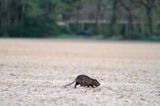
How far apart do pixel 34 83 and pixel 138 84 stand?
338 centimetres

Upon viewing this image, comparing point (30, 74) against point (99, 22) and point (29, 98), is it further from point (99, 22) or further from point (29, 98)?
point (99, 22)

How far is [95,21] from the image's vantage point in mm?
77312

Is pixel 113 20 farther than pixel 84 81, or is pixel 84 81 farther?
pixel 113 20

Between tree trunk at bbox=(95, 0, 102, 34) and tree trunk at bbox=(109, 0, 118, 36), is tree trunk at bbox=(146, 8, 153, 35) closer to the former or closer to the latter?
tree trunk at bbox=(109, 0, 118, 36)

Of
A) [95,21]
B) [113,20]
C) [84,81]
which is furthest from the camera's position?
[95,21]

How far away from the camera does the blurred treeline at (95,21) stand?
69.7m

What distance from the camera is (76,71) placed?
20.1 meters

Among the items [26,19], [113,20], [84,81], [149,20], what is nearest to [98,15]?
[113,20]

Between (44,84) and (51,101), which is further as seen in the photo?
(44,84)

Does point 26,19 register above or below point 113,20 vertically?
below

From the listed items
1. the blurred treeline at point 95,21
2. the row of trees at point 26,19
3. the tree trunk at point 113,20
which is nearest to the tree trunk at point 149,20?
the blurred treeline at point 95,21

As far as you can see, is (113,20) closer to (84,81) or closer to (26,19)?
(26,19)

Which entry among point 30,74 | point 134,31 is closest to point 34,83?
point 30,74

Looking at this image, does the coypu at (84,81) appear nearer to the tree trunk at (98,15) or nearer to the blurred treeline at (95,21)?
the blurred treeline at (95,21)
